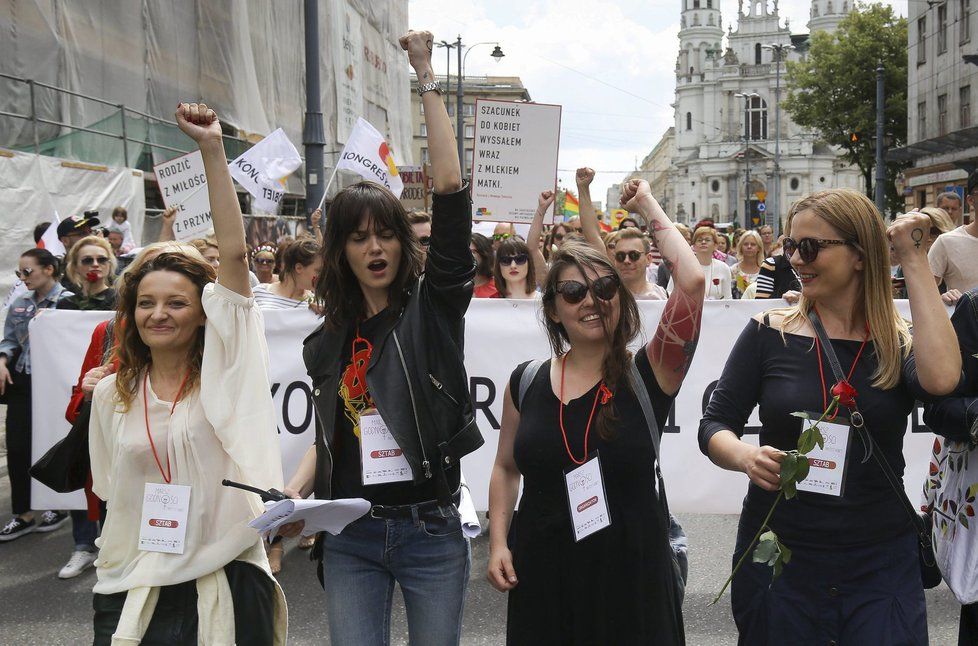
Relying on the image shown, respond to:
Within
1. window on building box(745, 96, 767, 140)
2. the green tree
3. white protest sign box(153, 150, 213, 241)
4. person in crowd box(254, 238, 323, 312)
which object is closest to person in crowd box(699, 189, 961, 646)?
person in crowd box(254, 238, 323, 312)

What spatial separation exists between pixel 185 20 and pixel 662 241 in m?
14.9

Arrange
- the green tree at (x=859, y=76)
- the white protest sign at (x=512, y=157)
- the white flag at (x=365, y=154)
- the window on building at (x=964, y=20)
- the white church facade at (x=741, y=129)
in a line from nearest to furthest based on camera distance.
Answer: the white protest sign at (x=512, y=157) < the white flag at (x=365, y=154) < the window on building at (x=964, y=20) < the green tree at (x=859, y=76) < the white church facade at (x=741, y=129)

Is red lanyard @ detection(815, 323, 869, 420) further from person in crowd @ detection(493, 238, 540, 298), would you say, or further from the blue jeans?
person in crowd @ detection(493, 238, 540, 298)

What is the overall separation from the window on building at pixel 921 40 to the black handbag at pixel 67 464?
39330mm

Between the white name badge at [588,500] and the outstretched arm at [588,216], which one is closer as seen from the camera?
the white name badge at [588,500]

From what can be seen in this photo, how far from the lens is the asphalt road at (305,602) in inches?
178

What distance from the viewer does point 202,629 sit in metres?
2.73

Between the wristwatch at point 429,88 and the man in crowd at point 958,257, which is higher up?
the wristwatch at point 429,88

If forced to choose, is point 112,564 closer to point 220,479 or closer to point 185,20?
point 220,479

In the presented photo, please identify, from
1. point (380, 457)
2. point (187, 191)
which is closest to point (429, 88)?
point (380, 457)

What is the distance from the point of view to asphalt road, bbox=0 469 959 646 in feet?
14.9

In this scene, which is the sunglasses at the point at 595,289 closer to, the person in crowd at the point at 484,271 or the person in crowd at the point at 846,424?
the person in crowd at the point at 846,424

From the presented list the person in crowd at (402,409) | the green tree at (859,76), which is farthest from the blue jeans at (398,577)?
the green tree at (859,76)

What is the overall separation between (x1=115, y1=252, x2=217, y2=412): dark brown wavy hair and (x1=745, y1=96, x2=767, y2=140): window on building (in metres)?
117
